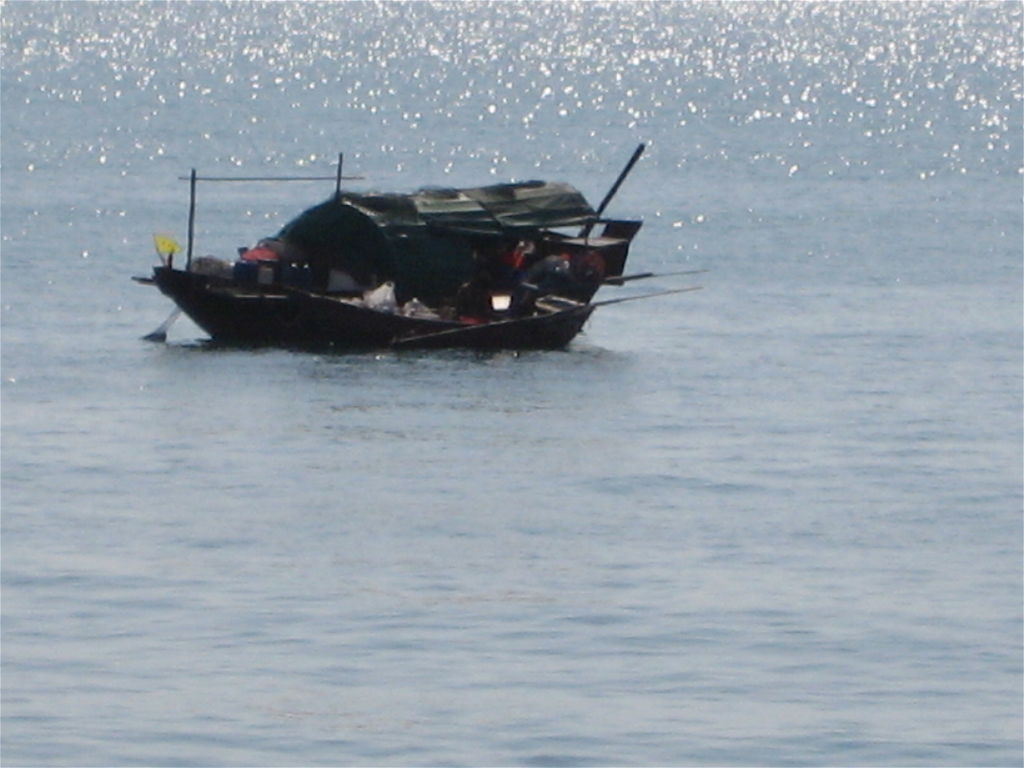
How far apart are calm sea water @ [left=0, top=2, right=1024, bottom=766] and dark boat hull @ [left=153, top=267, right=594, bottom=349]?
1.15ft

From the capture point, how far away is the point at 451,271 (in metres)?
42.2

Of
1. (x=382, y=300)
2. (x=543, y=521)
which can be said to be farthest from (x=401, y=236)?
(x=543, y=521)

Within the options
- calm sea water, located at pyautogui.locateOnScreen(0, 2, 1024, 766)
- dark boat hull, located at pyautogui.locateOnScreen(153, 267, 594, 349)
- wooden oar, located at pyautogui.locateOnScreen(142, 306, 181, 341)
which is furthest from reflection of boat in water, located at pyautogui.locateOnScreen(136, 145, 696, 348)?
wooden oar, located at pyautogui.locateOnScreen(142, 306, 181, 341)

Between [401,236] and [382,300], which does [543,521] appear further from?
[401,236]

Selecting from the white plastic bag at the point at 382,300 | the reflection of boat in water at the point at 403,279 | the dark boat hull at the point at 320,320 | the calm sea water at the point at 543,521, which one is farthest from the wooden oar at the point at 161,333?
the white plastic bag at the point at 382,300

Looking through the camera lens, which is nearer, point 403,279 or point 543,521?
point 543,521

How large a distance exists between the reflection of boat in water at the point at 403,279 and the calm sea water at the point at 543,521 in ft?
1.66

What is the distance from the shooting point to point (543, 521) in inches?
1141

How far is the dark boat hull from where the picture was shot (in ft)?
134

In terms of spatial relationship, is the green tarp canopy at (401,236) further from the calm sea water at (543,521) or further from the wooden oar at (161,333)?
the wooden oar at (161,333)

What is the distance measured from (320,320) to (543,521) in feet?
41.5

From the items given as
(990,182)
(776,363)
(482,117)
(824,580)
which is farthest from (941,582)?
(482,117)

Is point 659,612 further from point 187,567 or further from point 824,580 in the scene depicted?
point 187,567

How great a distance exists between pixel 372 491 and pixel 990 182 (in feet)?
192
